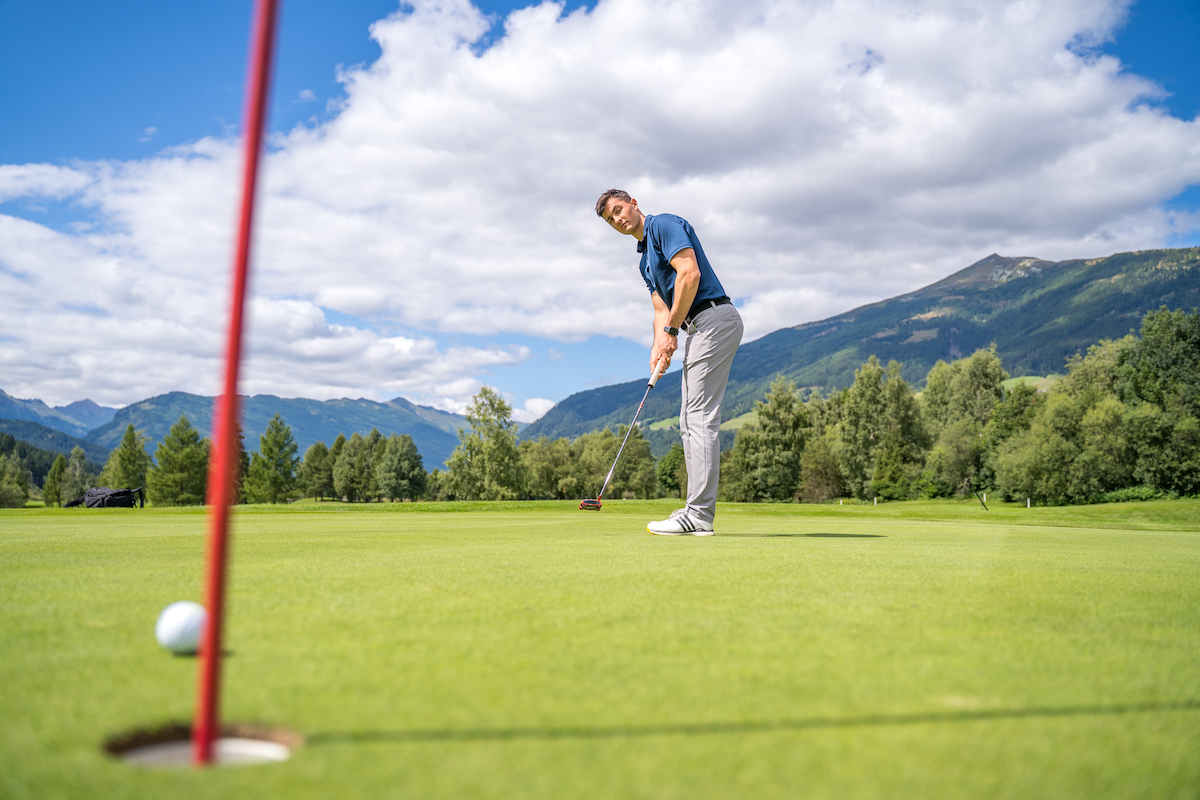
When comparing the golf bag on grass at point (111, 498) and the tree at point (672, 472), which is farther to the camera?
the tree at point (672, 472)

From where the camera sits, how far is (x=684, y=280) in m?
6.94

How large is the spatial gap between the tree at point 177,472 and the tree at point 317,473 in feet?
109

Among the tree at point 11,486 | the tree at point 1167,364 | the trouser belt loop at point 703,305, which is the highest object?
the tree at point 1167,364

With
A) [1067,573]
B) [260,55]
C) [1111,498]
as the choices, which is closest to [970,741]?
[260,55]

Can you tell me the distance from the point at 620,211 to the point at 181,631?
20.0 feet

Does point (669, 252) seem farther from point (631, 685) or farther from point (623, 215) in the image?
point (631, 685)

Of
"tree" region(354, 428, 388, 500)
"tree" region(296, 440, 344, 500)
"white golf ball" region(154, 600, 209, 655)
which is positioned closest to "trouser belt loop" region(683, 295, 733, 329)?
"white golf ball" region(154, 600, 209, 655)

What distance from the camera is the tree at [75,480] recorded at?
87.7 meters

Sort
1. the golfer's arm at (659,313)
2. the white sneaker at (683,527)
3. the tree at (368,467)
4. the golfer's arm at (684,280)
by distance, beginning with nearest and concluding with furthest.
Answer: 1. the golfer's arm at (684,280)
2. the white sneaker at (683,527)
3. the golfer's arm at (659,313)
4. the tree at (368,467)

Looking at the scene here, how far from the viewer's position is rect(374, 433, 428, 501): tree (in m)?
88.7

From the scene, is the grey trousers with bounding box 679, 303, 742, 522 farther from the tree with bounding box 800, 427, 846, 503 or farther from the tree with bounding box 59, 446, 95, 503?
the tree with bounding box 59, 446, 95, 503

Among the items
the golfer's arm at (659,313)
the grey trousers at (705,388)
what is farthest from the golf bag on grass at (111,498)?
the grey trousers at (705,388)

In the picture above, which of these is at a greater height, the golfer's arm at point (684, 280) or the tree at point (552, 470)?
the golfer's arm at point (684, 280)

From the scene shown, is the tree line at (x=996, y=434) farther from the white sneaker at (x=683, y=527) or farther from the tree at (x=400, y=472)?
the white sneaker at (x=683, y=527)
